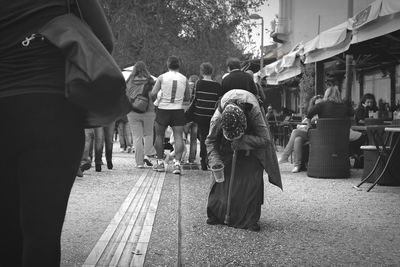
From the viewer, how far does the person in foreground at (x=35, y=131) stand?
6.46ft

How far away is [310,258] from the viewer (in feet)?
14.4

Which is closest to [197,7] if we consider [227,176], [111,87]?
[227,176]

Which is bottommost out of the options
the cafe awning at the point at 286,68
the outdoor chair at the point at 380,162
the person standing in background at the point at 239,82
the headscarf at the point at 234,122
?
the outdoor chair at the point at 380,162

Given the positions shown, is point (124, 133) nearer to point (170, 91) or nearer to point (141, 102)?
point (141, 102)

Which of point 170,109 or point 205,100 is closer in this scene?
point 170,109

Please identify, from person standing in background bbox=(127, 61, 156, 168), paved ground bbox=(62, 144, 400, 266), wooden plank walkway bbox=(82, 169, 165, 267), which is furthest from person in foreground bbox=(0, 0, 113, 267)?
person standing in background bbox=(127, 61, 156, 168)

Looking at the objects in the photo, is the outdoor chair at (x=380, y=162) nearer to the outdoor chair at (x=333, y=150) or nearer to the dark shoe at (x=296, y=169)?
the outdoor chair at (x=333, y=150)

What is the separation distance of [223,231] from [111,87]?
3.52 metres

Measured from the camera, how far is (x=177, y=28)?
25.6 meters

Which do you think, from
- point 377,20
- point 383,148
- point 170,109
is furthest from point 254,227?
point 170,109

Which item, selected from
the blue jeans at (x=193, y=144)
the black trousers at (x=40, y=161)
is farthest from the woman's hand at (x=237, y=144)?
the blue jeans at (x=193, y=144)

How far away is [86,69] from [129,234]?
320 cm

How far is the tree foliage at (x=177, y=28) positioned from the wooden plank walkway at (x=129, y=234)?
653 inches

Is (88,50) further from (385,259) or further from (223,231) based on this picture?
(223,231)
